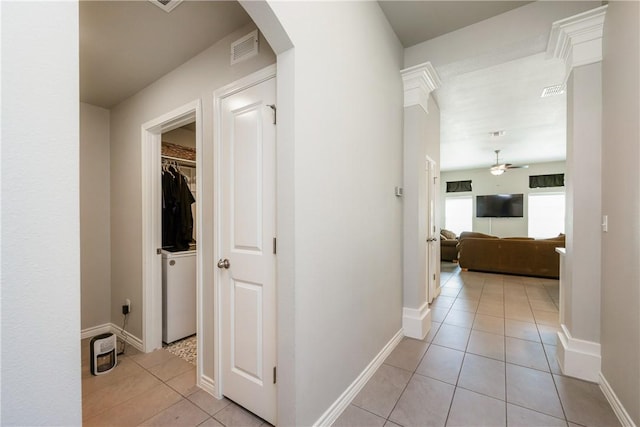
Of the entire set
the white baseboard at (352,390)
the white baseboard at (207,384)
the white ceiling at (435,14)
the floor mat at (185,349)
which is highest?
the white ceiling at (435,14)

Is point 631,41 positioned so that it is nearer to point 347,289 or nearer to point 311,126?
point 311,126

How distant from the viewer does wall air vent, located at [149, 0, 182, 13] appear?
1.63 m

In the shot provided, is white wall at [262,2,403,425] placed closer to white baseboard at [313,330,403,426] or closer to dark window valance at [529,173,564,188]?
white baseboard at [313,330,403,426]

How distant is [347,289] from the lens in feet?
5.60

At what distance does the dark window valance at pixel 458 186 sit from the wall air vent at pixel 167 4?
9.16 m

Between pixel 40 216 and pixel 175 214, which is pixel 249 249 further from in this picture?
pixel 175 214

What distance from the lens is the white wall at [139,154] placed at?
1.90m

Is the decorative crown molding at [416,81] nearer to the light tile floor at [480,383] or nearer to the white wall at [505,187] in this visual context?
the light tile floor at [480,383]

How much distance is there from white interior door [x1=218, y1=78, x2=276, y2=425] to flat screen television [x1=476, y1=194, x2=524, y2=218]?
28.9 ft

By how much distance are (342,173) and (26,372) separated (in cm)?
145

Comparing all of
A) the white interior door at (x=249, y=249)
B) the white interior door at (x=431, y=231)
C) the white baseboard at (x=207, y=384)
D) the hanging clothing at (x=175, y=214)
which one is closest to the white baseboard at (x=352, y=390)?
the white interior door at (x=249, y=249)

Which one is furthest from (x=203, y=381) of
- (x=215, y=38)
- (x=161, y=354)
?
(x=215, y=38)

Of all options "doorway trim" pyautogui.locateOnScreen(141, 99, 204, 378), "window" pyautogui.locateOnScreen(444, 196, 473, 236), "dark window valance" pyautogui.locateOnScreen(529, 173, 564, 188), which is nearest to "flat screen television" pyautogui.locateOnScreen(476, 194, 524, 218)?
"window" pyautogui.locateOnScreen(444, 196, 473, 236)

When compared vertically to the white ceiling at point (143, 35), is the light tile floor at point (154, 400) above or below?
below
